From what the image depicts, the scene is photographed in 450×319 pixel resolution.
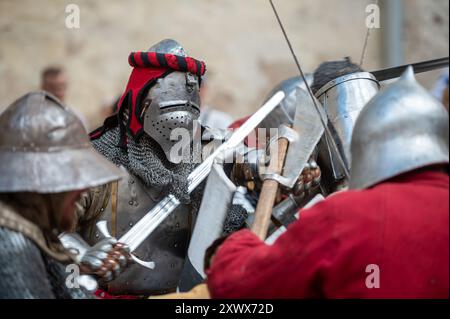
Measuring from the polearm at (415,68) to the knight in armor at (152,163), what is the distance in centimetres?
98

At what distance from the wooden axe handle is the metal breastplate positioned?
1081 millimetres

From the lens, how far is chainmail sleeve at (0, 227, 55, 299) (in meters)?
2.71

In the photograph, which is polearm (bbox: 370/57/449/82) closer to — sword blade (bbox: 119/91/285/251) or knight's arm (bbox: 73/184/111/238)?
sword blade (bbox: 119/91/285/251)

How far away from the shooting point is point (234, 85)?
28.1 feet

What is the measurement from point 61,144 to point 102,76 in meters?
5.30

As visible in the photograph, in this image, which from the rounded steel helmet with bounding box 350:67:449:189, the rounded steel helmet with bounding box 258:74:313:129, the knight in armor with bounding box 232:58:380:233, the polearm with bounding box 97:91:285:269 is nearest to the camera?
the rounded steel helmet with bounding box 350:67:449:189

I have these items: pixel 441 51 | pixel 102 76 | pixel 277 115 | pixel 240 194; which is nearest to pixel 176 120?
pixel 240 194

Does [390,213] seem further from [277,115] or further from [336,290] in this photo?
[277,115]

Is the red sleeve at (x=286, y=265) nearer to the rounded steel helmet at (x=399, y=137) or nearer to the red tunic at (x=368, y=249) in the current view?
the red tunic at (x=368, y=249)

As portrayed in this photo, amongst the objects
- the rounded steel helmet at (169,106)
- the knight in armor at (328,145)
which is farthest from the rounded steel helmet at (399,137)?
the rounded steel helmet at (169,106)

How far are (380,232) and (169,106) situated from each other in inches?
78.3

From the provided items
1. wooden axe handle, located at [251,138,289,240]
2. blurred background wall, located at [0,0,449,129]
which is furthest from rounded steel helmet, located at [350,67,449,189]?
blurred background wall, located at [0,0,449,129]

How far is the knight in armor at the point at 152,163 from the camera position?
4277mm

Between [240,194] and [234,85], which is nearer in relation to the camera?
[240,194]
